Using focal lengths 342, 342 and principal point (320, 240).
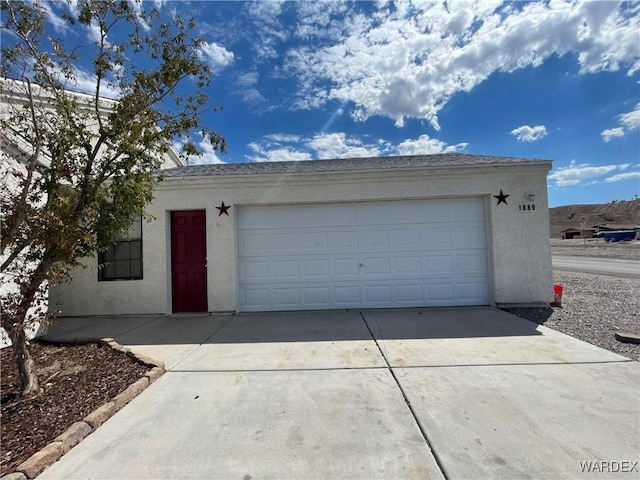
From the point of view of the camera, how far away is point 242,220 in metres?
7.93

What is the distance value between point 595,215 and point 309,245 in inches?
3585

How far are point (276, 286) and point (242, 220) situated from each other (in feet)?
5.63

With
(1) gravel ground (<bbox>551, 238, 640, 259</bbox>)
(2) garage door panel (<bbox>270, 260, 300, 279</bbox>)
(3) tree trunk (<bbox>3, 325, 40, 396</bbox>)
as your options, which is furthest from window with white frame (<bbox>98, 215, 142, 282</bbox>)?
(1) gravel ground (<bbox>551, 238, 640, 259</bbox>)

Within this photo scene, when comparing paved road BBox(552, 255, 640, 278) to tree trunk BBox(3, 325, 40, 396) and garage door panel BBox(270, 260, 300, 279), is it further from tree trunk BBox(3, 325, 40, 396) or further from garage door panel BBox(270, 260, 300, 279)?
tree trunk BBox(3, 325, 40, 396)

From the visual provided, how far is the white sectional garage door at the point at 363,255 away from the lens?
7.69m

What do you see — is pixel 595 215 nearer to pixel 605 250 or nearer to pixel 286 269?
pixel 605 250

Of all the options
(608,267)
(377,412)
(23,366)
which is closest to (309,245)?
(377,412)

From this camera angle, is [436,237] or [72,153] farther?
[436,237]

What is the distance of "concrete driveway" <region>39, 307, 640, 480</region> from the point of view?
2.54 m

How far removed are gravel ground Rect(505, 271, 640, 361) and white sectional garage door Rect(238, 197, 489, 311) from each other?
1.39 metres

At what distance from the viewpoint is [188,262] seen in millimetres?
7887

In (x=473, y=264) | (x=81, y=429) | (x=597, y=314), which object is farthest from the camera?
(x=473, y=264)

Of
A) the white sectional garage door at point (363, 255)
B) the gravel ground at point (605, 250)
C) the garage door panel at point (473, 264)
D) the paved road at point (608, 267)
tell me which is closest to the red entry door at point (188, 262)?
the white sectional garage door at point (363, 255)

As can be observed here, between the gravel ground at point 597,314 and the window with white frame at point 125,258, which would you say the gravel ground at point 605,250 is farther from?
the window with white frame at point 125,258
